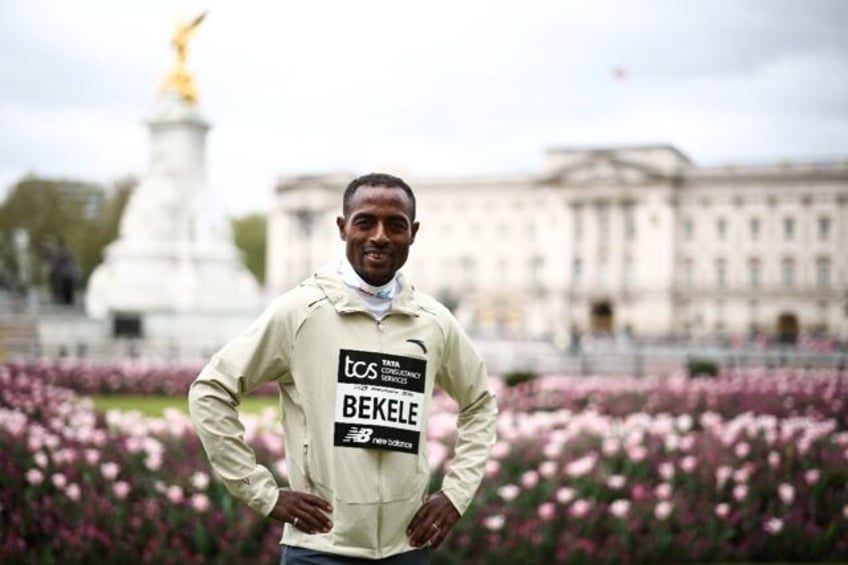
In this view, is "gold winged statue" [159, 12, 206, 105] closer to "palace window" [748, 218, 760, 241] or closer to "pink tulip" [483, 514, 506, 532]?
"pink tulip" [483, 514, 506, 532]

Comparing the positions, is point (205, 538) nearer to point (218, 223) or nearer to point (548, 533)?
point (548, 533)

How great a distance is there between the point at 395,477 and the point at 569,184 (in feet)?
263

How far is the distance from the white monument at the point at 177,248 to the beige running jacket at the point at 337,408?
86.1 ft

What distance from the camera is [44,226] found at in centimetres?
6662

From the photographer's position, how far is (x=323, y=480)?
10.8ft

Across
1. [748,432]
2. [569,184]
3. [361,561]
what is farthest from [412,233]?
[569,184]

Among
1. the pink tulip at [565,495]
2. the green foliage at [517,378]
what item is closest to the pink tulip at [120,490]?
the pink tulip at [565,495]

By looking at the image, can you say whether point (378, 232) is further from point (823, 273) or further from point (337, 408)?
point (823, 273)

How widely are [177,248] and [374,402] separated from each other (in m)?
28.2

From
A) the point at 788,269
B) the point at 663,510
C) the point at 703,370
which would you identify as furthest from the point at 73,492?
the point at 788,269

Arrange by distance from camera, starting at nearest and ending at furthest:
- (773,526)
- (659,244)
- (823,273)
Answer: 1. (773,526)
2. (823,273)
3. (659,244)

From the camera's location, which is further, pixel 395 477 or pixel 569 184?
pixel 569 184

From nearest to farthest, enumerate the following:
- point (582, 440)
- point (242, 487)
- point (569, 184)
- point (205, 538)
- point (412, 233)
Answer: point (242, 487) < point (412, 233) < point (205, 538) < point (582, 440) < point (569, 184)

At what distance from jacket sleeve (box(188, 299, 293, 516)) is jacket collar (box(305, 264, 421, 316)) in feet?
0.49
